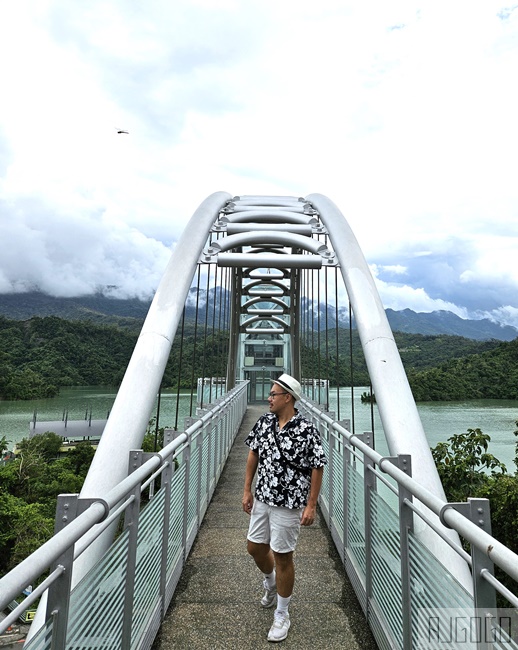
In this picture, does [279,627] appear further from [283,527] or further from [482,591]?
[482,591]

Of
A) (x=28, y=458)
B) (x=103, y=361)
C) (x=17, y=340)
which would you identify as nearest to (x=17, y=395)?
(x=103, y=361)

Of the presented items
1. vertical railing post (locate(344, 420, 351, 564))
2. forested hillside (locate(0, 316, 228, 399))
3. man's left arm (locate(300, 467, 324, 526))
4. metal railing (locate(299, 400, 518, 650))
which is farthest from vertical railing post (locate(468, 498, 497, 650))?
forested hillside (locate(0, 316, 228, 399))

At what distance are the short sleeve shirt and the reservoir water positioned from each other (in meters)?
9.80

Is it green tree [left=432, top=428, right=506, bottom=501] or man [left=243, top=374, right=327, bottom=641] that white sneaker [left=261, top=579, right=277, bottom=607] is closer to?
man [left=243, top=374, right=327, bottom=641]

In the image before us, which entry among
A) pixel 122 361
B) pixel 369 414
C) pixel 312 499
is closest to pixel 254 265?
pixel 312 499

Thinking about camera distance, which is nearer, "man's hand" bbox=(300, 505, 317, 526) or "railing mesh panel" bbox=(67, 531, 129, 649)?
"railing mesh panel" bbox=(67, 531, 129, 649)

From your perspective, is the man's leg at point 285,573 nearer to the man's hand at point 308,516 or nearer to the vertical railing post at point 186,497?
the man's hand at point 308,516

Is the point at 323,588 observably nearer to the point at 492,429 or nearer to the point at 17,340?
the point at 492,429

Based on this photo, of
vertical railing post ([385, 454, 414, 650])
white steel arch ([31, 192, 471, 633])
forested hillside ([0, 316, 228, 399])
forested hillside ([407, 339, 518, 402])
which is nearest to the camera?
vertical railing post ([385, 454, 414, 650])

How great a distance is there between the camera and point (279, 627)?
7.19 ft

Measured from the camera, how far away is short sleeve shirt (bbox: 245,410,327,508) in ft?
7.10

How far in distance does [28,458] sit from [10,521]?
1007cm

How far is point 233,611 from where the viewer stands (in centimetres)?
246

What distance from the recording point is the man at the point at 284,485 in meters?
2.16
